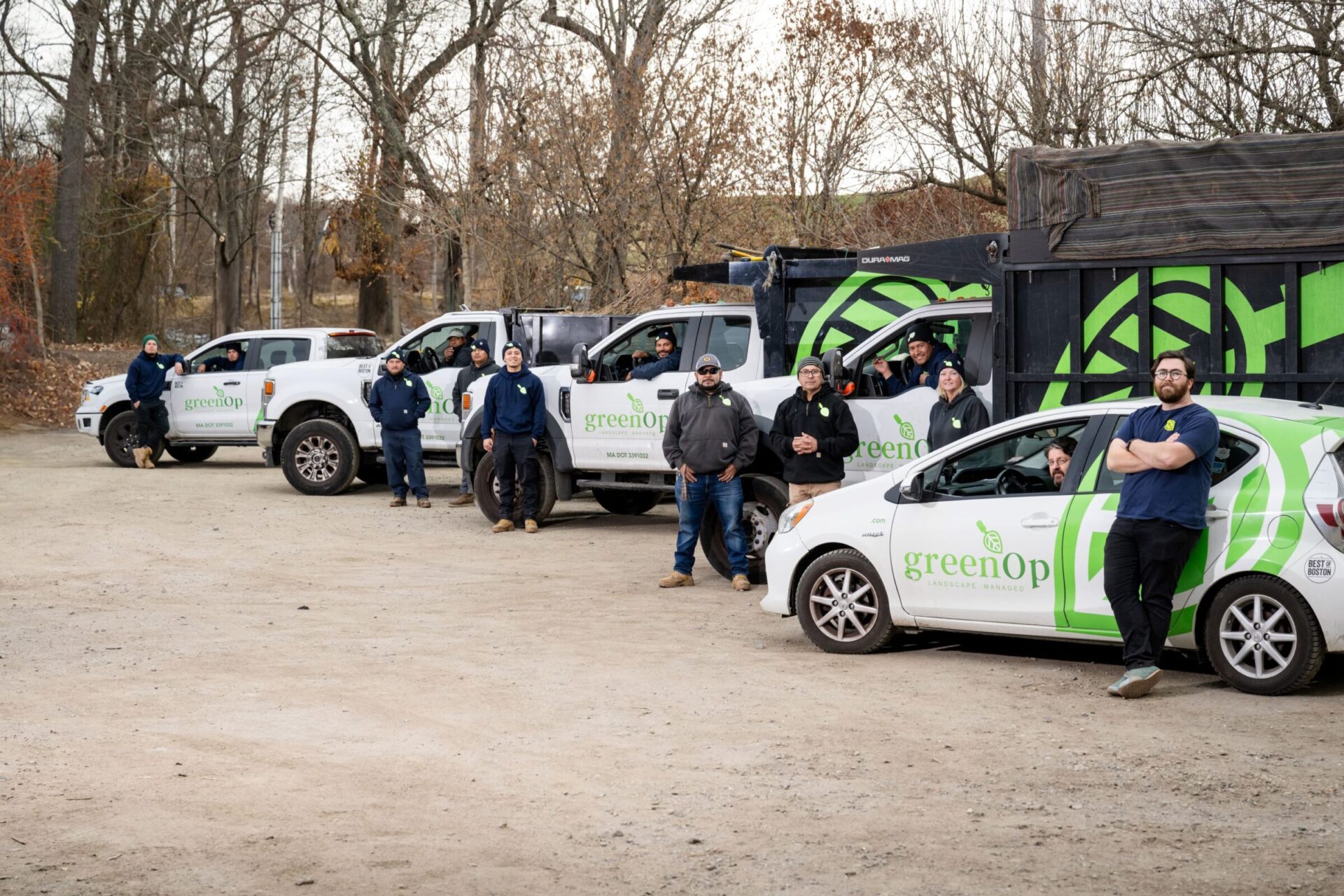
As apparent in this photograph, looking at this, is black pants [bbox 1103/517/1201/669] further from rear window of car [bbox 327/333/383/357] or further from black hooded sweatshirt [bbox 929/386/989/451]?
Answer: rear window of car [bbox 327/333/383/357]

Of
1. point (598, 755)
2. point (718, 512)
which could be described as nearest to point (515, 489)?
point (718, 512)

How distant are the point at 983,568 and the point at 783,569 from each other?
4.54 feet

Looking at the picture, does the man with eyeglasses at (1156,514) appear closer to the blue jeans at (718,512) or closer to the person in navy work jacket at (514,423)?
the blue jeans at (718,512)

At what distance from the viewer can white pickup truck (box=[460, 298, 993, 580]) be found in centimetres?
1284

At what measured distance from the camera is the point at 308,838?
19.3 ft

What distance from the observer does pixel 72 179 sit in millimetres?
39938

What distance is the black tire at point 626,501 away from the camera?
57.8 feet

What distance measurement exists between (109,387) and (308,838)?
61.5 ft

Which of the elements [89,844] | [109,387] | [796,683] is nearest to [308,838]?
[89,844]

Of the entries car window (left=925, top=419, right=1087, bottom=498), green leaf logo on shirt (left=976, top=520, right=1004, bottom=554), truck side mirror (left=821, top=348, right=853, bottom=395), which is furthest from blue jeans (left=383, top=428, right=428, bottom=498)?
green leaf logo on shirt (left=976, top=520, right=1004, bottom=554)

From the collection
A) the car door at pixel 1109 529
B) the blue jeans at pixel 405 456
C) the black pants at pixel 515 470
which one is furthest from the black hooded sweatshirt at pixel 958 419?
the blue jeans at pixel 405 456

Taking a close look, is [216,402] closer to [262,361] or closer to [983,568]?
[262,361]

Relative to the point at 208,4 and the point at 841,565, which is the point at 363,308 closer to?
the point at 208,4

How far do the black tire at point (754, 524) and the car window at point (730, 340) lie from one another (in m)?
2.20
